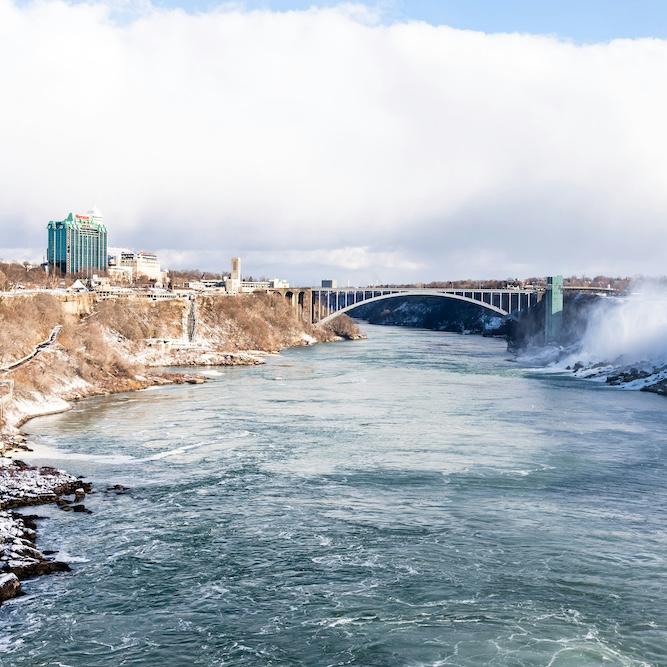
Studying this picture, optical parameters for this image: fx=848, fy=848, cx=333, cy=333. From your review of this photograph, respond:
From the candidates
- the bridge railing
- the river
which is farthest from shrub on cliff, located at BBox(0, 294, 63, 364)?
the bridge railing

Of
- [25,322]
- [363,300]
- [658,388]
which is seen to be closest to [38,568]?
[25,322]

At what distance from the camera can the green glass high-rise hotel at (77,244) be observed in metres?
151

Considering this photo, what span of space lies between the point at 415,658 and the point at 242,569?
4957mm

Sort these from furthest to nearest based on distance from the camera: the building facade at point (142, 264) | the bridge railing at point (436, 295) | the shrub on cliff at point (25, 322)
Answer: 1. the building facade at point (142, 264)
2. the bridge railing at point (436, 295)
3. the shrub on cliff at point (25, 322)

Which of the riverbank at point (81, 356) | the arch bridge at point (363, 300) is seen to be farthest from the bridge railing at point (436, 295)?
the riverbank at point (81, 356)

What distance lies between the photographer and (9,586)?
53.0ft

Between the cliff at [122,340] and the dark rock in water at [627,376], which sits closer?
the cliff at [122,340]

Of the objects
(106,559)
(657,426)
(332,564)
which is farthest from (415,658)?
(657,426)

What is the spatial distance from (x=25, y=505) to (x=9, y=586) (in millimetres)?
5966

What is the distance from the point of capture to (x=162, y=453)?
94.3 feet

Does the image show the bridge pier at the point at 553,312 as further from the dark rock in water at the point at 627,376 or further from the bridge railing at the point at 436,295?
the dark rock in water at the point at 627,376

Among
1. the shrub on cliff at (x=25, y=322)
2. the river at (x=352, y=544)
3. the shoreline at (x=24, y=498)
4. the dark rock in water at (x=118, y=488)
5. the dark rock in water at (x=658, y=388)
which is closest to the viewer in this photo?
the river at (x=352, y=544)

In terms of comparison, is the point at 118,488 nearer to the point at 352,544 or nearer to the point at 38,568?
the point at 38,568

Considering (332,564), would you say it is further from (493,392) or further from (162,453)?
(493,392)
